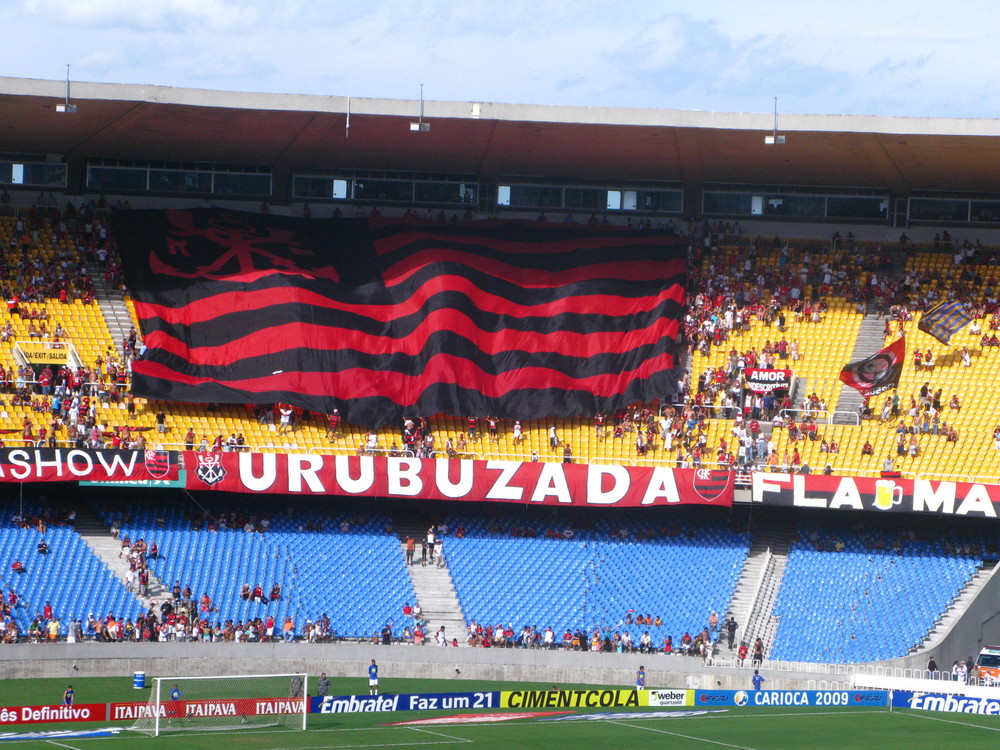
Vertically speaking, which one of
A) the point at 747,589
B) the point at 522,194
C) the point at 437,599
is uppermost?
the point at 522,194

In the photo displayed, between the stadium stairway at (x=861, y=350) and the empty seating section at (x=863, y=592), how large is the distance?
452cm

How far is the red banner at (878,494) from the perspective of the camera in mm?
47688

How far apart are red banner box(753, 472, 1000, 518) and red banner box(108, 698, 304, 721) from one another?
2061 cm

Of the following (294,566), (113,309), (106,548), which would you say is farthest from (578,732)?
(113,309)

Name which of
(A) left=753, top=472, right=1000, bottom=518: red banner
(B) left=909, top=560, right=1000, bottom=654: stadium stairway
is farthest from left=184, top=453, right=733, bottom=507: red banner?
(B) left=909, top=560, right=1000, bottom=654: stadium stairway

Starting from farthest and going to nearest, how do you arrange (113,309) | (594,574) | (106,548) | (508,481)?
(113,309) → (508,481) → (594,574) → (106,548)

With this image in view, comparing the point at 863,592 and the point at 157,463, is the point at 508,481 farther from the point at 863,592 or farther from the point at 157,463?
the point at 863,592

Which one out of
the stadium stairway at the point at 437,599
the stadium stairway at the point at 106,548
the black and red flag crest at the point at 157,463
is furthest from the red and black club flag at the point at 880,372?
the stadium stairway at the point at 106,548

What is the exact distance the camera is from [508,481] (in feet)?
162

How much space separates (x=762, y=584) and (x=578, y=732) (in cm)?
1570

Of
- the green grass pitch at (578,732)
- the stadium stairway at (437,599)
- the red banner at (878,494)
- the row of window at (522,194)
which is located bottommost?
the green grass pitch at (578,732)

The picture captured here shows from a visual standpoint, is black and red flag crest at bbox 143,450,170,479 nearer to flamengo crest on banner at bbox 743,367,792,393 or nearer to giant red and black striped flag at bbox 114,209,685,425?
giant red and black striped flag at bbox 114,209,685,425

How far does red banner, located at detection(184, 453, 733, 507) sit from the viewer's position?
159 ft

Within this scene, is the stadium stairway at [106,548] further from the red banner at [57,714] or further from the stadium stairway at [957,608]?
the stadium stairway at [957,608]
